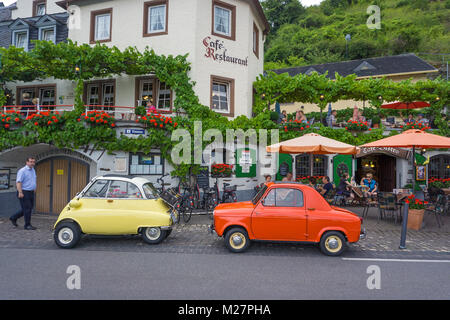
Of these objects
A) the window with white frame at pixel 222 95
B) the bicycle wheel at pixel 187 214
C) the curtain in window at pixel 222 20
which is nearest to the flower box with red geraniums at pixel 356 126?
the window with white frame at pixel 222 95

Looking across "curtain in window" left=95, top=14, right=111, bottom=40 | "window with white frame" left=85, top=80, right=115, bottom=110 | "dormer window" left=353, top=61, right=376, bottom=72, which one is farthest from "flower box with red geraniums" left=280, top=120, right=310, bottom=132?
"dormer window" left=353, top=61, right=376, bottom=72

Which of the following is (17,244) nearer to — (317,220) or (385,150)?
(317,220)

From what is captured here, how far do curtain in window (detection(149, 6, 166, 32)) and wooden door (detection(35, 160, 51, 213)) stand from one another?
7.71 metres

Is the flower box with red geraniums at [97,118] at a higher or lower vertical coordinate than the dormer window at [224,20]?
lower

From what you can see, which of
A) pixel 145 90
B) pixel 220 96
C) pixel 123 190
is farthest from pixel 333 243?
pixel 145 90

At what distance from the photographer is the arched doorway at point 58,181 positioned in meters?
12.4

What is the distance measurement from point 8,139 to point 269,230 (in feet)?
35.7

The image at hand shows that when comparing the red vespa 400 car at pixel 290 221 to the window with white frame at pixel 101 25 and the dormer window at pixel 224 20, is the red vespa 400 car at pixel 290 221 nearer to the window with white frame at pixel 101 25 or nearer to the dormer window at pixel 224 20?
the dormer window at pixel 224 20

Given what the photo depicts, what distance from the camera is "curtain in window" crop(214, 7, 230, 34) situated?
14258mm

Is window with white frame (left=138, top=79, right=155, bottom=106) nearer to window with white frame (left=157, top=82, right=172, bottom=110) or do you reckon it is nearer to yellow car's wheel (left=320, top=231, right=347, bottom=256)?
window with white frame (left=157, top=82, right=172, bottom=110)

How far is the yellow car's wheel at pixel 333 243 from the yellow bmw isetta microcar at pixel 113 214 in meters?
3.62

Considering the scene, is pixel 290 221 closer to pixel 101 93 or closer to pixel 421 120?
pixel 101 93

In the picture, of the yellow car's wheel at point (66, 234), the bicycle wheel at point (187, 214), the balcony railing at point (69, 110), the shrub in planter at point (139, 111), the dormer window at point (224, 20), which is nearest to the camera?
the yellow car's wheel at point (66, 234)

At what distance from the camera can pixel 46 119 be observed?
11.4 meters
